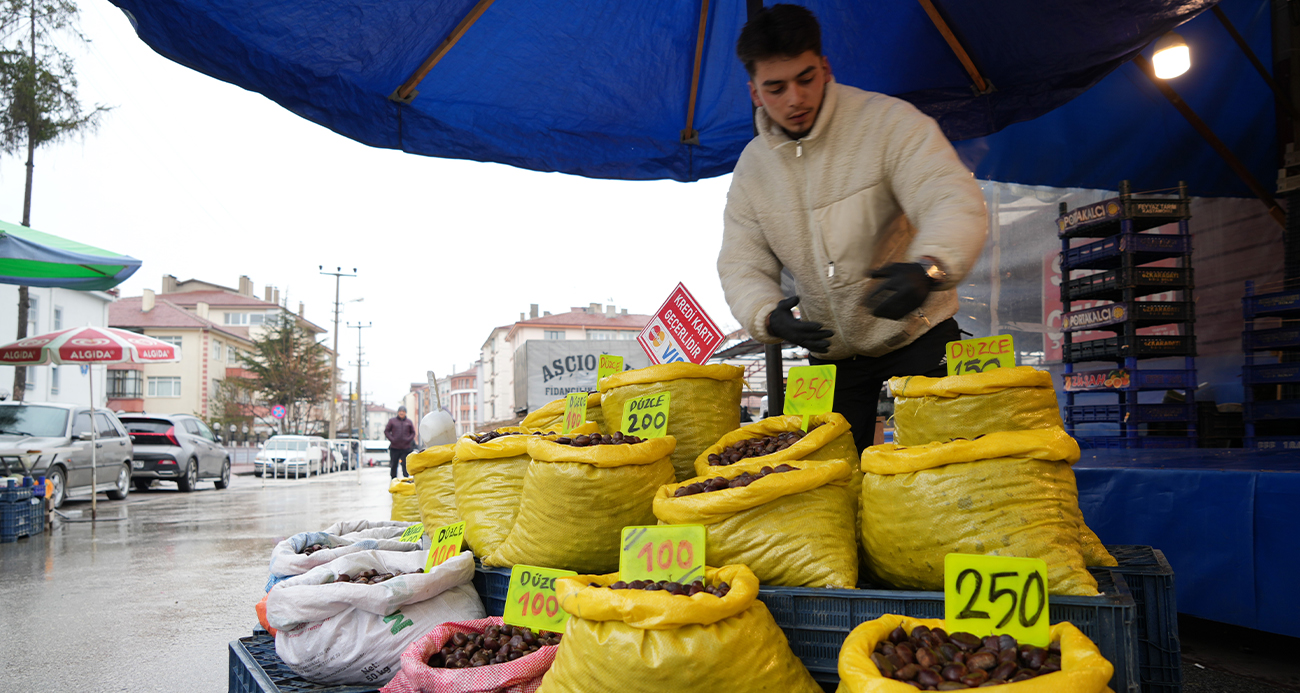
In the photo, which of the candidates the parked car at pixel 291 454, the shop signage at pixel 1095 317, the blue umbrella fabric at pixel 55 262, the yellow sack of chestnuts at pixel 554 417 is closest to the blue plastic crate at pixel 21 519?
the blue umbrella fabric at pixel 55 262

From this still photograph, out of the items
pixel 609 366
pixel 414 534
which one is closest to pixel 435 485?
pixel 414 534

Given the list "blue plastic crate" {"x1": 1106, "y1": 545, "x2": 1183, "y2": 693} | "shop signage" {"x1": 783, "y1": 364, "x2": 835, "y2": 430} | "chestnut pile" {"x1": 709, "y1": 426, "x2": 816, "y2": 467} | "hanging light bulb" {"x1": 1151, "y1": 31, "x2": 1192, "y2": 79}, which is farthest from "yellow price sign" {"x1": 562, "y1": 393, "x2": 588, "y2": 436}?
"hanging light bulb" {"x1": 1151, "y1": 31, "x2": 1192, "y2": 79}

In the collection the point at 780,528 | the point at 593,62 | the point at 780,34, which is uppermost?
the point at 593,62

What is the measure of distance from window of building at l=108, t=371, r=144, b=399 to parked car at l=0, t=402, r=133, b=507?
40.6m

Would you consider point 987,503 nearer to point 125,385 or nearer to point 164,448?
point 164,448

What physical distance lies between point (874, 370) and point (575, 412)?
111 centimetres

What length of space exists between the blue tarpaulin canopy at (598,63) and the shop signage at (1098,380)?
2.18m

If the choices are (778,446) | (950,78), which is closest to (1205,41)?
(950,78)

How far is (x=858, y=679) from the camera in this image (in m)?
1.19

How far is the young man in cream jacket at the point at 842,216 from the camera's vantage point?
2223 mm

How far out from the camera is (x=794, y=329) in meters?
2.31

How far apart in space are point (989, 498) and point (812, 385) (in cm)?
85

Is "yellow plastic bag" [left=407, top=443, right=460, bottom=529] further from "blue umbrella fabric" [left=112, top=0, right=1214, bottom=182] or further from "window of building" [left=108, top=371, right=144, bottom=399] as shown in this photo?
"window of building" [left=108, top=371, right=144, bottom=399]

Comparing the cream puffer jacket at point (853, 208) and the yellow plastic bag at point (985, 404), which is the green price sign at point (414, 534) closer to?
the cream puffer jacket at point (853, 208)
